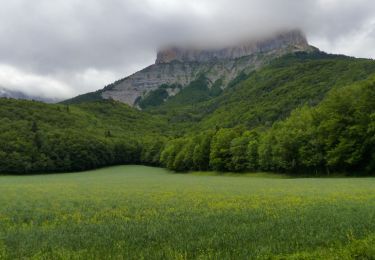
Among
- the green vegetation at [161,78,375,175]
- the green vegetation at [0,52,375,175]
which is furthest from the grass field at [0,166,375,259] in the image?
the green vegetation at [0,52,375,175]

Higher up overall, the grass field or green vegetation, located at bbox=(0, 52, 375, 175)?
green vegetation, located at bbox=(0, 52, 375, 175)

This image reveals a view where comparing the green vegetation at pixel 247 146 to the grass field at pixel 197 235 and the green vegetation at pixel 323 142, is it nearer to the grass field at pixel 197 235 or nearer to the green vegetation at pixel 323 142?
the green vegetation at pixel 323 142

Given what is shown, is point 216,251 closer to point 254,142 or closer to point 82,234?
point 82,234

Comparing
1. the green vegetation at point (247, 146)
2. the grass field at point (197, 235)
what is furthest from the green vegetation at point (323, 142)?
the grass field at point (197, 235)

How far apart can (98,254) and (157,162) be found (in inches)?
6670

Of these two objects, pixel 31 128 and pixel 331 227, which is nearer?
pixel 331 227

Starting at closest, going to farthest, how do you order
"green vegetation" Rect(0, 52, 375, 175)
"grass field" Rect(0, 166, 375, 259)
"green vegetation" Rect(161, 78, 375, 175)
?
1. "grass field" Rect(0, 166, 375, 259)
2. "green vegetation" Rect(161, 78, 375, 175)
3. "green vegetation" Rect(0, 52, 375, 175)

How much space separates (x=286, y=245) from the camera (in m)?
14.7

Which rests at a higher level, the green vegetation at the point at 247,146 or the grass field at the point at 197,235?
the green vegetation at the point at 247,146

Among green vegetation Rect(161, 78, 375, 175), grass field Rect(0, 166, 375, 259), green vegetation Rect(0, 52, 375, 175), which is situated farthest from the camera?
green vegetation Rect(0, 52, 375, 175)

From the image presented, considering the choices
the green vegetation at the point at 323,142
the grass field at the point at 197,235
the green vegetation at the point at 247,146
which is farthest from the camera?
the green vegetation at the point at 247,146

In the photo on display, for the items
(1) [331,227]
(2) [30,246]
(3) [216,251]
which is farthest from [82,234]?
(1) [331,227]

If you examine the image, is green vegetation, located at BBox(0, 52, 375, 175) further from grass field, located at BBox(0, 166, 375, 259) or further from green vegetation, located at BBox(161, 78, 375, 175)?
grass field, located at BBox(0, 166, 375, 259)

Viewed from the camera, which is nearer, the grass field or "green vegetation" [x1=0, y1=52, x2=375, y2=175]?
the grass field
